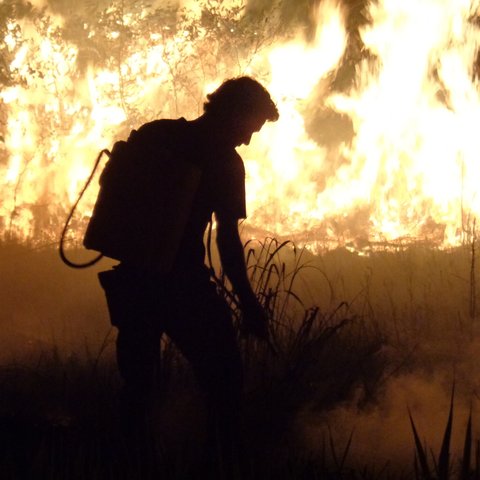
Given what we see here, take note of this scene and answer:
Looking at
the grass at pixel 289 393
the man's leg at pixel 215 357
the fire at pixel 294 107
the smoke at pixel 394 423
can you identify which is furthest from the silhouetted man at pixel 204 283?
the fire at pixel 294 107

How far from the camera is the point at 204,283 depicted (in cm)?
255

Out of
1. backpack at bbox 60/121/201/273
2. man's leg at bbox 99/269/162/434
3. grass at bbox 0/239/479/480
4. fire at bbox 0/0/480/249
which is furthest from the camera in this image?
fire at bbox 0/0/480/249

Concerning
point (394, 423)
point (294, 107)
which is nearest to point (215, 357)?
point (394, 423)

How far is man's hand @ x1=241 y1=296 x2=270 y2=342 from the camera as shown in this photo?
8.36 feet

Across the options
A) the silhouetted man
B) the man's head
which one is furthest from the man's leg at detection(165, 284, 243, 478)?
the man's head

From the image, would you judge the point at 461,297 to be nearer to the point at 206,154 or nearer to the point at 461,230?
the point at 461,230

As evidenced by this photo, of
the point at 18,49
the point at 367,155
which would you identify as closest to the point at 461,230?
the point at 367,155

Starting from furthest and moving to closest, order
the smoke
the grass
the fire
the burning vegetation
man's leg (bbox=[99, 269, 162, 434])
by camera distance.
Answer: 1. the fire
2. the burning vegetation
3. the smoke
4. the grass
5. man's leg (bbox=[99, 269, 162, 434])

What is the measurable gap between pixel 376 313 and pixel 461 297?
0.71 meters

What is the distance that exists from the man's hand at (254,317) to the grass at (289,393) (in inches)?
13.6

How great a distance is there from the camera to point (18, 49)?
931 centimetres

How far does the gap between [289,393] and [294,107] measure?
6.21 m

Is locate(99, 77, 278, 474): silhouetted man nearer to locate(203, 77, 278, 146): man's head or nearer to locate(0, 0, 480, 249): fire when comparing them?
locate(203, 77, 278, 146): man's head

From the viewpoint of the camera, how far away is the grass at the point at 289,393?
2.70m
